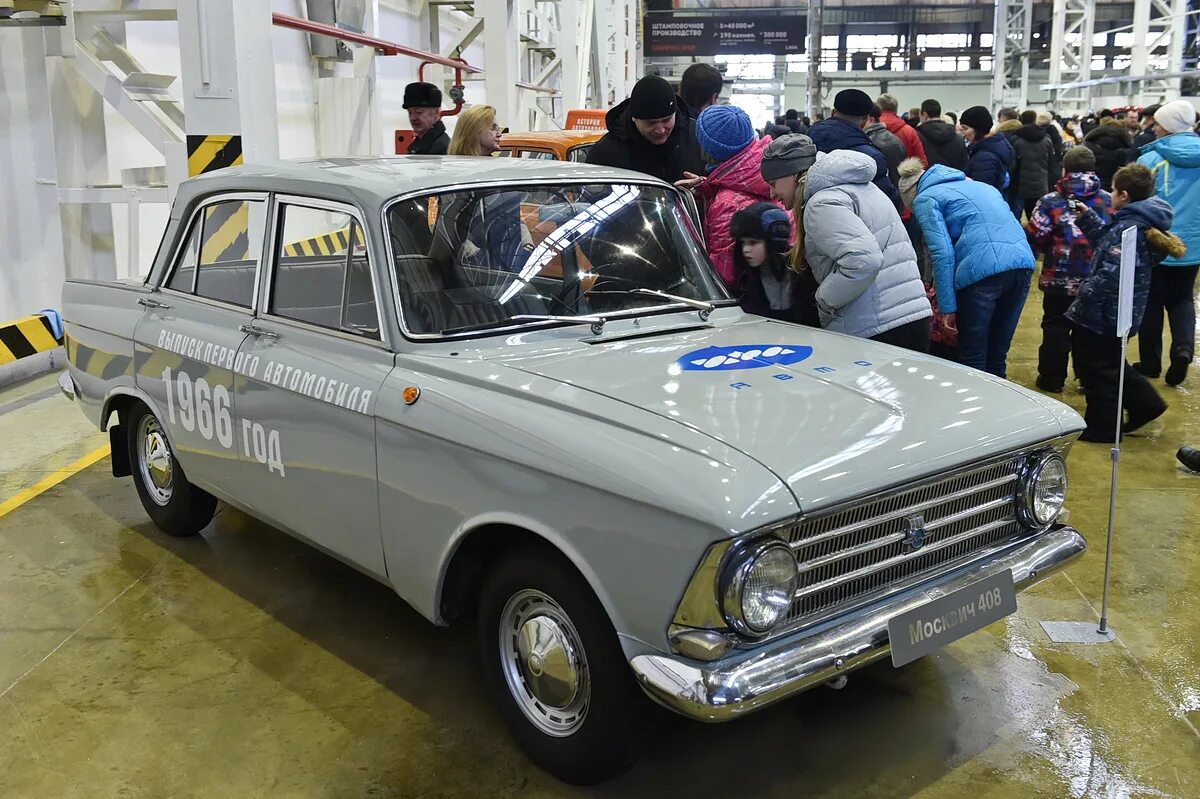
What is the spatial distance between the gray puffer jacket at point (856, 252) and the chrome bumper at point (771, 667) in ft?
6.03

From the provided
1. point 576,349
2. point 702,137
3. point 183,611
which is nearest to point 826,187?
point 702,137

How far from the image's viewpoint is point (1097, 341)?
6.33 m

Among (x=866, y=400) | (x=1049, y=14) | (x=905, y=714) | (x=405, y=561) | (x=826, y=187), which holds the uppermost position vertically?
(x=1049, y=14)

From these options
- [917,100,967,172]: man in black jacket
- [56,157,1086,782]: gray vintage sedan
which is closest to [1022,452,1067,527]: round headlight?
[56,157,1086,782]: gray vintage sedan

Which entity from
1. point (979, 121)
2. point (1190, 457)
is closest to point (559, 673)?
point (1190, 457)

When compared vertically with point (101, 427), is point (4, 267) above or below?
above

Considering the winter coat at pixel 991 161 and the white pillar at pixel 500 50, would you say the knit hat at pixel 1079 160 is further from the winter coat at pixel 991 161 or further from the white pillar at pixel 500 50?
the white pillar at pixel 500 50

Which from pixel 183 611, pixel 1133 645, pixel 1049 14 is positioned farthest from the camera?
pixel 1049 14

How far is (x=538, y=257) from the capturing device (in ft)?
12.2

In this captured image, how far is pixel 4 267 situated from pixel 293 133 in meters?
4.60

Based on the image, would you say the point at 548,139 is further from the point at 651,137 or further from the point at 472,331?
the point at 472,331

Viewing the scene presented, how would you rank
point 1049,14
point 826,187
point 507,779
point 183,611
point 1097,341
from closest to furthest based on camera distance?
point 507,779, point 183,611, point 826,187, point 1097,341, point 1049,14

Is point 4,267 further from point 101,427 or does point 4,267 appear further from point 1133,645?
point 1133,645

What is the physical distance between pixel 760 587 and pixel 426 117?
5.46 meters
